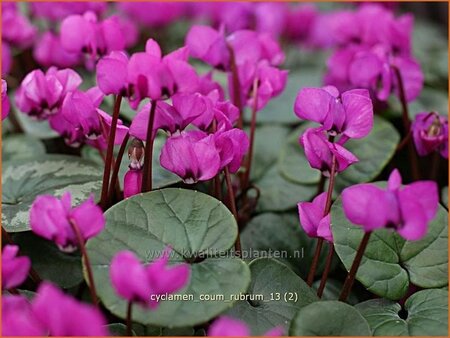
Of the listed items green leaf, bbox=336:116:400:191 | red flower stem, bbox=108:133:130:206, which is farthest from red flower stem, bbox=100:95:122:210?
green leaf, bbox=336:116:400:191

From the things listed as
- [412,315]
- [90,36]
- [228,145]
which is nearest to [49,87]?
[90,36]

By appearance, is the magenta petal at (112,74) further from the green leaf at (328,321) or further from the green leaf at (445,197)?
the green leaf at (445,197)

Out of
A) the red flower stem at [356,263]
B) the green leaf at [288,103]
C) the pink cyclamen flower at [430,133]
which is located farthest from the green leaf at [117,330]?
the green leaf at [288,103]

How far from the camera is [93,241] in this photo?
0.91 meters

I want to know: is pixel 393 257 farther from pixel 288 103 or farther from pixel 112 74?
pixel 288 103

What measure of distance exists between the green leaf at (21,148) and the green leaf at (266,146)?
0.45 meters

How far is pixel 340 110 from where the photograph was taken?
1.00 m

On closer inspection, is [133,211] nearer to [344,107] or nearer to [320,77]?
[344,107]

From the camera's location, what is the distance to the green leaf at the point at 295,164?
138 centimetres

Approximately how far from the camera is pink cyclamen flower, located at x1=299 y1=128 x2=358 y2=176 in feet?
3.23

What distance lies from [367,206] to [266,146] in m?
0.73

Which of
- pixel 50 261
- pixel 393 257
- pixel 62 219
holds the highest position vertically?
pixel 62 219

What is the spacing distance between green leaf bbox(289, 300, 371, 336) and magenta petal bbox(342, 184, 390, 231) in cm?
12

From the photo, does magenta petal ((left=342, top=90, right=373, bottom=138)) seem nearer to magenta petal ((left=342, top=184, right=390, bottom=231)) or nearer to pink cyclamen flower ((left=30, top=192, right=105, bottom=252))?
magenta petal ((left=342, top=184, right=390, bottom=231))
